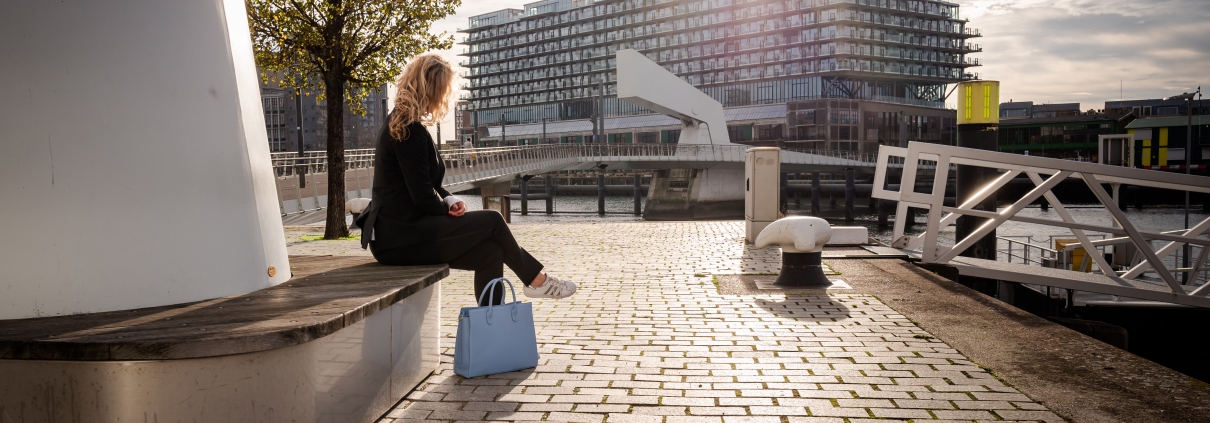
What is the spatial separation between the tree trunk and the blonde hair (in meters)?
11.2

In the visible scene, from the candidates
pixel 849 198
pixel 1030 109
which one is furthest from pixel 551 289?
pixel 1030 109

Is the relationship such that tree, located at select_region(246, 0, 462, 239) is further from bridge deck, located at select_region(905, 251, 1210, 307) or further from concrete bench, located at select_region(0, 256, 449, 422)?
concrete bench, located at select_region(0, 256, 449, 422)

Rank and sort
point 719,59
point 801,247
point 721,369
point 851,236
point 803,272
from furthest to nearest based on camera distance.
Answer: point 719,59 → point 851,236 → point 803,272 → point 801,247 → point 721,369

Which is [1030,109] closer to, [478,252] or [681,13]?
[681,13]

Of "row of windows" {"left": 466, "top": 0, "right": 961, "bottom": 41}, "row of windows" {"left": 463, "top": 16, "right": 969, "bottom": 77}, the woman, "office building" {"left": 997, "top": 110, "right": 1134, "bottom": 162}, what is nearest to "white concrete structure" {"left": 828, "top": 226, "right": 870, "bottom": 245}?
the woman

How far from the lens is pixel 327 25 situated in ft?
48.6

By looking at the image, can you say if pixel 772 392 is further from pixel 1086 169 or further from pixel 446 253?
pixel 1086 169

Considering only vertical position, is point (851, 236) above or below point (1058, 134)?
below

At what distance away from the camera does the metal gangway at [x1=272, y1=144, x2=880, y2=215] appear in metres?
21.5

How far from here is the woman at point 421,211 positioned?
14.5 feet

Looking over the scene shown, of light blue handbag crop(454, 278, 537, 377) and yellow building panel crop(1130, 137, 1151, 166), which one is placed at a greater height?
light blue handbag crop(454, 278, 537, 377)

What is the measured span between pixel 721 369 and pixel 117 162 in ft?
9.13

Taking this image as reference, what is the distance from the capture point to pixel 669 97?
45156 millimetres

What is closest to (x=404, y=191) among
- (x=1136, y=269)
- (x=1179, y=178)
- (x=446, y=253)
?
(x=446, y=253)
